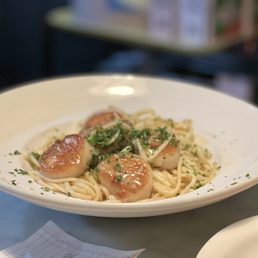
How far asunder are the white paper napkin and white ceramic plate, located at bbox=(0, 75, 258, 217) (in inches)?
2.2

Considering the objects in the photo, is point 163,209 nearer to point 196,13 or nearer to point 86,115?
point 86,115

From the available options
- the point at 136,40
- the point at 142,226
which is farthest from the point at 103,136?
the point at 136,40

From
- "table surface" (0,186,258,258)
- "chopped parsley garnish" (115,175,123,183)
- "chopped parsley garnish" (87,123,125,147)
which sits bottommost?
"table surface" (0,186,258,258)

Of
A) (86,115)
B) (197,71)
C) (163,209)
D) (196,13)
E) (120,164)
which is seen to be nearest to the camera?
(163,209)

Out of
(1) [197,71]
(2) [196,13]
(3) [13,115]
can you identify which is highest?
(2) [196,13]

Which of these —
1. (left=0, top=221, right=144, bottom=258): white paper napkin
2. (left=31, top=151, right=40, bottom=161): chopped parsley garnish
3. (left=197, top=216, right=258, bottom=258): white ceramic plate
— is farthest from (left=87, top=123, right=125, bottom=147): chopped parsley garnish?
(left=197, top=216, right=258, bottom=258): white ceramic plate

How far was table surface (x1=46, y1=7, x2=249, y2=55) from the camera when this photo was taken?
88.7 inches

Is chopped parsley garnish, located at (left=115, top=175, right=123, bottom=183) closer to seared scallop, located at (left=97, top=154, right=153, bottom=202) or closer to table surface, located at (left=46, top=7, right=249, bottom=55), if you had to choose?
seared scallop, located at (left=97, top=154, right=153, bottom=202)

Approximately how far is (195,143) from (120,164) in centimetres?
26

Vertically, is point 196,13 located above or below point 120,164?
above

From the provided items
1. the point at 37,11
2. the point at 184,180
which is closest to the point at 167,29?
the point at 37,11

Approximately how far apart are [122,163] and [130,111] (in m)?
0.37

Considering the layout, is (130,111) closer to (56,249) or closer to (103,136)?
(103,136)

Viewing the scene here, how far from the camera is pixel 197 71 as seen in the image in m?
2.88
